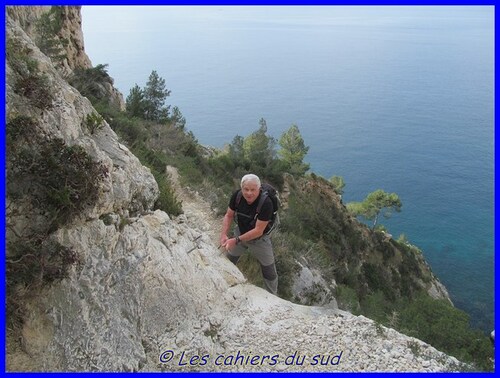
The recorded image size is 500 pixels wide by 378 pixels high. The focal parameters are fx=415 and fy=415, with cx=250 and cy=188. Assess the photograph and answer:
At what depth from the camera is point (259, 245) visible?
8.35m

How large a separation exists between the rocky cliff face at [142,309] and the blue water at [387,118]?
122 feet

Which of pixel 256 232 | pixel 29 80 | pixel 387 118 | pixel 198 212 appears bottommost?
pixel 198 212

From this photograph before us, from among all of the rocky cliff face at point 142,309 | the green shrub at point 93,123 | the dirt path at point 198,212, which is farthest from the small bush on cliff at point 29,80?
the dirt path at point 198,212

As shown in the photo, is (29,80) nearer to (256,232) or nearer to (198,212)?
(256,232)

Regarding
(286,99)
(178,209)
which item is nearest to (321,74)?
(286,99)

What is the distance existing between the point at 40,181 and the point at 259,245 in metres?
4.20

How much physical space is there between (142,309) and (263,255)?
2.70 m

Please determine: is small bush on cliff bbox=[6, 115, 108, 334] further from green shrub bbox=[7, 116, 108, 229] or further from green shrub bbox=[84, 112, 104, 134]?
green shrub bbox=[84, 112, 104, 134]

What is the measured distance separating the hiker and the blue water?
37061 mm

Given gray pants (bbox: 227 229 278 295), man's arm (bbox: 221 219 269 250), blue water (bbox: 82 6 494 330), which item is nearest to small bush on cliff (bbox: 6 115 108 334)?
man's arm (bbox: 221 219 269 250)

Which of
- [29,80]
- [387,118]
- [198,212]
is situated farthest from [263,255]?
[387,118]

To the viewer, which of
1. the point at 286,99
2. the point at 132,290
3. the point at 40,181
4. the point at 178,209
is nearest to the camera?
the point at 40,181

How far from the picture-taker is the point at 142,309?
6.96 meters

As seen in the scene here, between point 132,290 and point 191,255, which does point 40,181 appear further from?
point 191,255
